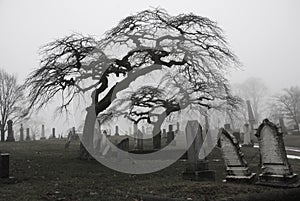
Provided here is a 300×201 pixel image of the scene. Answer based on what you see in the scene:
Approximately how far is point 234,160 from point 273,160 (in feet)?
3.77

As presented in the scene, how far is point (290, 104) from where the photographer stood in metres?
49.4

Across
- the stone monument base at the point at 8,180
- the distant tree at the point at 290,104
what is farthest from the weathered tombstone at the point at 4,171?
the distant tree at the point at 290,104

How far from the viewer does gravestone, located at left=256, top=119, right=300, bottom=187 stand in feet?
26.0

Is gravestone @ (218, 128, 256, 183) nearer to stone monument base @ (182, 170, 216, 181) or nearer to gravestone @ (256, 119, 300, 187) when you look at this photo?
gravestone @ (256, 119, 300, 187)

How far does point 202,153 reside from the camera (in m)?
9.91

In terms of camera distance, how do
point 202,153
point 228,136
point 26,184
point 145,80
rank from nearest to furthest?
point 26,184, point 228,136, point 202,153, point 145,80

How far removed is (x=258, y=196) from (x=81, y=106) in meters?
12.1

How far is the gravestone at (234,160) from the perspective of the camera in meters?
8.70

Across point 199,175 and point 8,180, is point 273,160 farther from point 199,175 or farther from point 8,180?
point 8,180

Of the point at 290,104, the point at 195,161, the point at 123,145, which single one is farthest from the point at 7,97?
the point at 290,104

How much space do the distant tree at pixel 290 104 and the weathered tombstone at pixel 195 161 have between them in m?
42.7

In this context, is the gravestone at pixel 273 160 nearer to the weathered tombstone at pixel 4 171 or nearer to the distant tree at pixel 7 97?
the weathered tombstone at pixel 4 171

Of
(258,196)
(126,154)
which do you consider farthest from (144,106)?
(258,196)

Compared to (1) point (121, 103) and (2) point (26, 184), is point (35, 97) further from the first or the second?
(1) point (121, 103)
